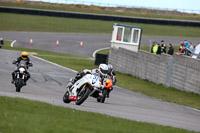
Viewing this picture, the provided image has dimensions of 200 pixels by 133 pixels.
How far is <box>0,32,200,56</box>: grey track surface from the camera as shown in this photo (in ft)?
144

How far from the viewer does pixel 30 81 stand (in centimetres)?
1969

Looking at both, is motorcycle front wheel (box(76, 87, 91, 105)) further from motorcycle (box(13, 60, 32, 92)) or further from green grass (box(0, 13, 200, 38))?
green grass (box(0, 13, 200, 38))

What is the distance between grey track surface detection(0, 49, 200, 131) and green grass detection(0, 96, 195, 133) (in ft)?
5.63

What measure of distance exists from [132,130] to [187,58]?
529 inches

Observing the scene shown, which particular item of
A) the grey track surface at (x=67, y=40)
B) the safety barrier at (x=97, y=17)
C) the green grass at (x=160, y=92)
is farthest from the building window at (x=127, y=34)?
the safety barrier at (x=97, y=17)

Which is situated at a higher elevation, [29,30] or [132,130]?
[132,130]

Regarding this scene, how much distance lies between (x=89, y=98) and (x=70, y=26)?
47.7m

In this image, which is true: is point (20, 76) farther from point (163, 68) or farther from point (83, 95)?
point (163, 68)

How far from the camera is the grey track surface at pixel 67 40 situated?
4391cm

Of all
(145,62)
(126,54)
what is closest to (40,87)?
(145,62)

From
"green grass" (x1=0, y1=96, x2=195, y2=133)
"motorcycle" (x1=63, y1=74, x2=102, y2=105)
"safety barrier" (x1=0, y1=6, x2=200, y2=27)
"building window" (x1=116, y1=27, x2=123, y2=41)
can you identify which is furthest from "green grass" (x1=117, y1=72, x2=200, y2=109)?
"safety barrier" (x1=0, y1=6, x2=200, y2=27)

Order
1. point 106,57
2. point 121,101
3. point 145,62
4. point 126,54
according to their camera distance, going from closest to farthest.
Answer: point 121,101 < point 145,62 < point 126,54 < point 106,57

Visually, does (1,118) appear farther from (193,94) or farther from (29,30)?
(29,30)

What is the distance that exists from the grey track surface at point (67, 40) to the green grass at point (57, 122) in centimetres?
3120
